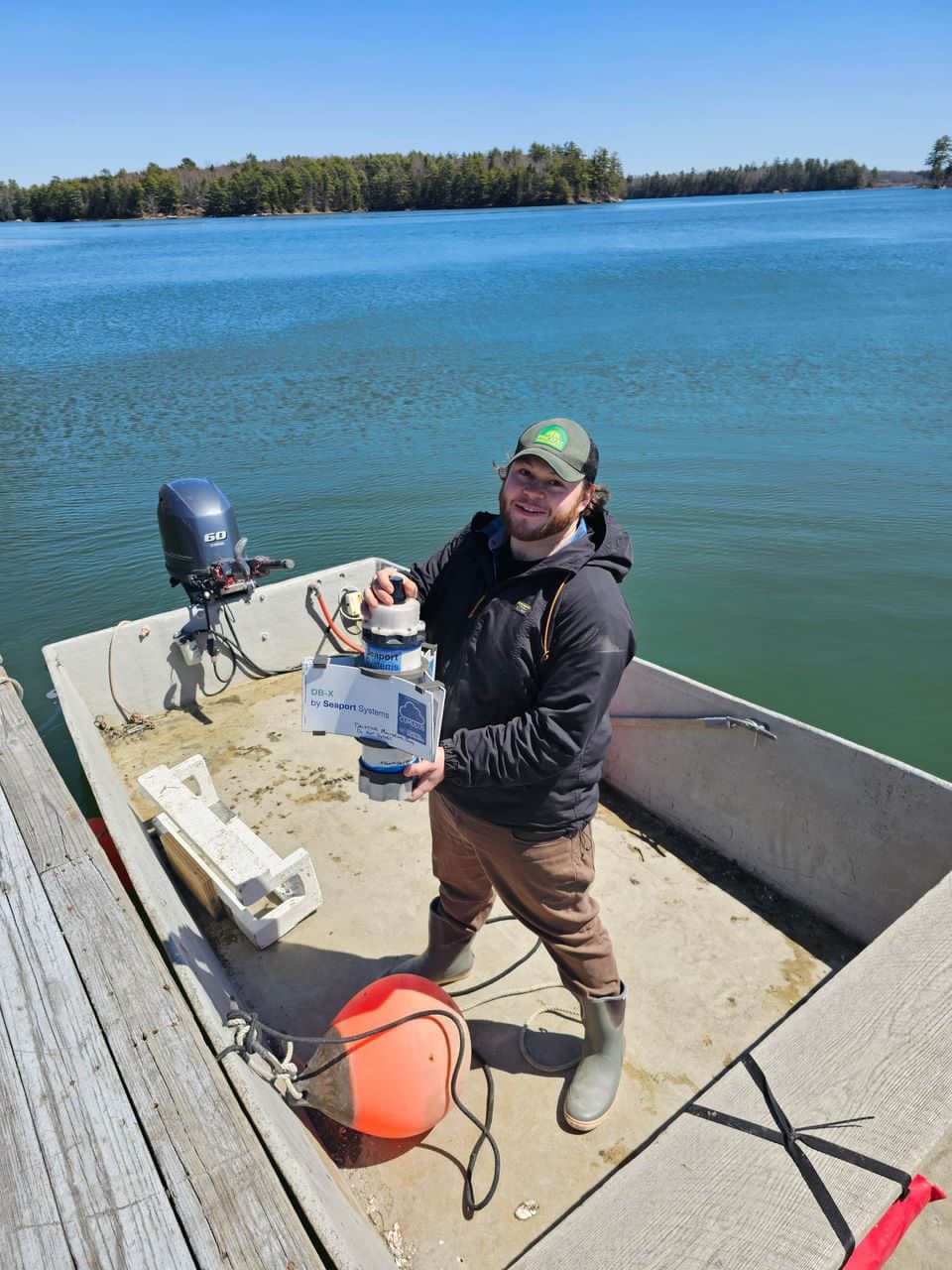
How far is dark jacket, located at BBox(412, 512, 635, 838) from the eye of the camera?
2.08 meters

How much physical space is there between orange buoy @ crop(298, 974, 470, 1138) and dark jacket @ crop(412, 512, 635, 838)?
73 centimetres

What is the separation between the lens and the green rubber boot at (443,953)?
2.97 meters

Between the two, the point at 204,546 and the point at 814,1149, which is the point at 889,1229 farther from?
the point at 204,546

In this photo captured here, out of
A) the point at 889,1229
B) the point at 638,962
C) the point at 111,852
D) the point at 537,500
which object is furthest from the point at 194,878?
the point at 889,1229

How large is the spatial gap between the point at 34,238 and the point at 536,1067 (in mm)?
85852

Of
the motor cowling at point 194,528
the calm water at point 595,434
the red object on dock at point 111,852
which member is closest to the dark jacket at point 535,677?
the red object on dock at point 111,852

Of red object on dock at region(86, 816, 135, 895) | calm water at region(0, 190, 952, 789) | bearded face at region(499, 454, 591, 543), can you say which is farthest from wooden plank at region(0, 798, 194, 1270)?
calm water at region(0, 190, 952, 789)

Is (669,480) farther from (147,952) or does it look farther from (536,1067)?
(147,952)

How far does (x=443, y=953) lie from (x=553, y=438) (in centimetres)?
196

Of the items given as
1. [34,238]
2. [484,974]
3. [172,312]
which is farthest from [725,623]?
[34,238]

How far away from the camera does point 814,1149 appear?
5.82 ft

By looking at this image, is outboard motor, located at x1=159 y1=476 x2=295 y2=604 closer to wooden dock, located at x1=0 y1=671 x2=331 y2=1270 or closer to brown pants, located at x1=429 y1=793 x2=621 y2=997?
wooden dock, located at x1=0 y1=671 x2=331 y2=1270

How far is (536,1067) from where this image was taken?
9.71ft

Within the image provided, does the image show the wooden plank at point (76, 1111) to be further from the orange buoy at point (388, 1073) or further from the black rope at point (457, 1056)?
the orange buoy at point (388, 1073)
